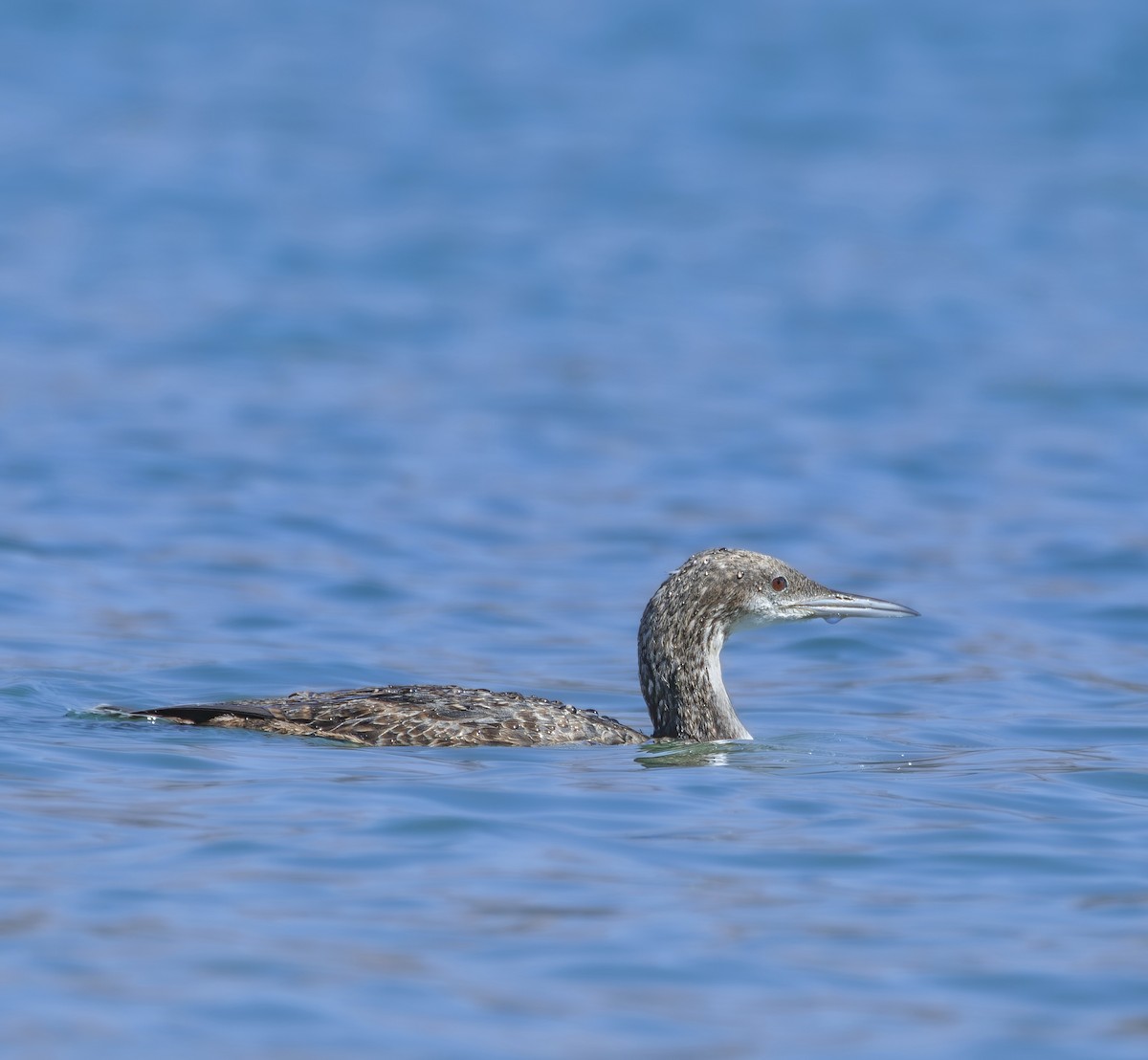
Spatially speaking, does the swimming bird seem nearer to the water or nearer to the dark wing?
the dark wing

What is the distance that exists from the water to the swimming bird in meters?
0.16

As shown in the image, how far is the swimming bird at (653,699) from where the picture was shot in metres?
9.68

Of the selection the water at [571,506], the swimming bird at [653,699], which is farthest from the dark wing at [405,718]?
the water at [571,506]

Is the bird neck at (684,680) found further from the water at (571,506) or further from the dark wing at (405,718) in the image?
the dark wing at (405,718)

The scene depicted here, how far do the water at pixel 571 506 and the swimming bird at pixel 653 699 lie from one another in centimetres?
16

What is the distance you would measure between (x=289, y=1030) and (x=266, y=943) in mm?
694

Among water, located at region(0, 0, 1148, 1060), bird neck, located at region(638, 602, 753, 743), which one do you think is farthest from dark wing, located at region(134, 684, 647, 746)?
bird neck, located at region(638, 602, 753, 743)

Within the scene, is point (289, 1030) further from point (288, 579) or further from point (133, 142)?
point (133, 142)

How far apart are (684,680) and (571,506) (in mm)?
7522

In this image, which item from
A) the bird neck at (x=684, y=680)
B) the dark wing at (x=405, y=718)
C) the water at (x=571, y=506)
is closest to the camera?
the water at (x=571, y=506)

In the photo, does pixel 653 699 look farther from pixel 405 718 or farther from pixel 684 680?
pixel 405 718

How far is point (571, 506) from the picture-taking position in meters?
17.9

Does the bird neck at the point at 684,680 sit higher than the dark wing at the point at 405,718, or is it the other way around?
the bird neck at the point at 684,680

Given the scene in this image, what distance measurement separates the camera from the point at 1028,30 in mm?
43188
